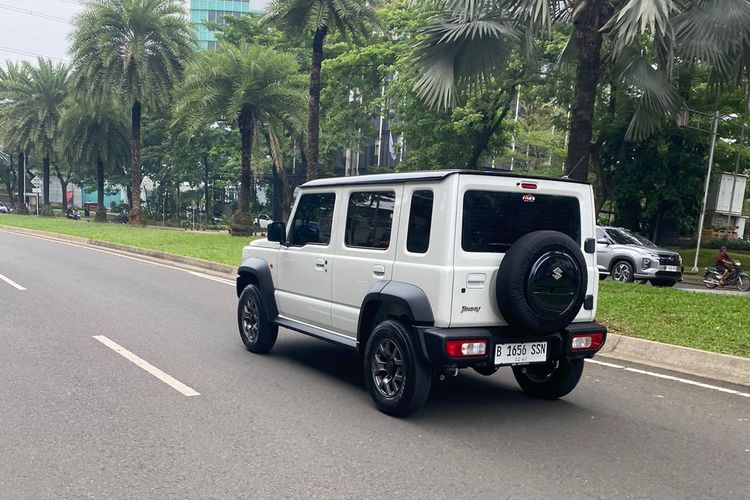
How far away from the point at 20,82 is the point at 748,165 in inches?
1788

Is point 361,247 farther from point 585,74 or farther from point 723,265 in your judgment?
point 723,265

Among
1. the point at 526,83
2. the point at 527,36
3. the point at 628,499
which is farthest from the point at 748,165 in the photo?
the point at 628,499

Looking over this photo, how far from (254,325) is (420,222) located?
3052 millimetres

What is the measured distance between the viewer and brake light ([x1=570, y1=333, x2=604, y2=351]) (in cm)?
538

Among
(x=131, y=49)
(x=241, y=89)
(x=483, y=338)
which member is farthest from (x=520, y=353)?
(x=131, y=49)

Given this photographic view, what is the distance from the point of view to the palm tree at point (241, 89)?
87.4 feet

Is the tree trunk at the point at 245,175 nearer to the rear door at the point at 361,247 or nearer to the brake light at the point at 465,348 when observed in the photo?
the rear door at the point at 361,247

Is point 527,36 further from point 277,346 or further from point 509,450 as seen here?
point 509,450

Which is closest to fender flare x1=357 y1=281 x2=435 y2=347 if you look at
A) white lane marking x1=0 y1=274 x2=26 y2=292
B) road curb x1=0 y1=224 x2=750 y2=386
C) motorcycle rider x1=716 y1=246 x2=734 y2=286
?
road curb x1=0 y1=224 x2=750 y2=386

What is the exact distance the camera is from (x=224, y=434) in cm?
473

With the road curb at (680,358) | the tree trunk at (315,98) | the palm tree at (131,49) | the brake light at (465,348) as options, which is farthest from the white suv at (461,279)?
the palm tree at (131,49)

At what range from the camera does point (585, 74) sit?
12.0 m

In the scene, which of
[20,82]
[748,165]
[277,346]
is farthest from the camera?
[20,82]

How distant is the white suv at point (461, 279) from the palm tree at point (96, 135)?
124 feet
